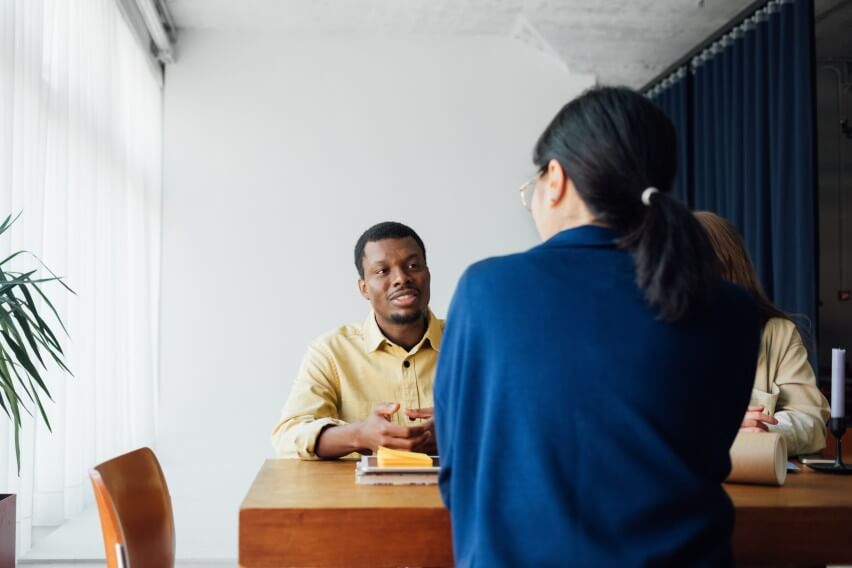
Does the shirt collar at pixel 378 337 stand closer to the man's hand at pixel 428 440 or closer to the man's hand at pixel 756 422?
the man's hand at pixel 428 440

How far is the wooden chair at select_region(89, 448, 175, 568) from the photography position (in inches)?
69.2

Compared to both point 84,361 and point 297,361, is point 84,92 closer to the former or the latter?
point 84,361

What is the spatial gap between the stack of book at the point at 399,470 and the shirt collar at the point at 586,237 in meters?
0.76

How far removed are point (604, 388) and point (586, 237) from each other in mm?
221

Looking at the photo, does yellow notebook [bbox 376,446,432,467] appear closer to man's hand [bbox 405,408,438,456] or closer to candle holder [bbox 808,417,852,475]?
man's hand [bbox 405,408,438,456]

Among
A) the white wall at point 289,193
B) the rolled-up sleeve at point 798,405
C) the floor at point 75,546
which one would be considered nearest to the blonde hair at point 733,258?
the rolled-up sleeve at point 798,405

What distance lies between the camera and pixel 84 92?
3.61 metres

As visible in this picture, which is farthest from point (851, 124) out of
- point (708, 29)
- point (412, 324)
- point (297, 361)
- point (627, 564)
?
point (627, 564)

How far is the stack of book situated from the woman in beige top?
0.90m

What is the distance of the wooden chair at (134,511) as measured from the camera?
69.2 inches

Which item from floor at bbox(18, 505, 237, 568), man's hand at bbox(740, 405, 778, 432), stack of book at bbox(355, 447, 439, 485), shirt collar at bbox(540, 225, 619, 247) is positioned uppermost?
shirt collar at bbox(540, 225, 619, 247)

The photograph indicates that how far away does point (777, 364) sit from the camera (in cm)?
231

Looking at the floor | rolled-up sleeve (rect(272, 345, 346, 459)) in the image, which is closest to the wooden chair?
rolled-up sleeve (rect(272, 345, 346, 459))

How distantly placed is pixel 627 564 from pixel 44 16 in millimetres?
2919
